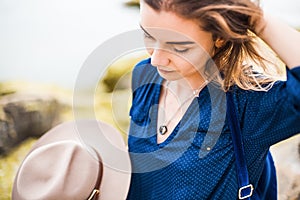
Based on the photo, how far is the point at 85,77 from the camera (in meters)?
1.36

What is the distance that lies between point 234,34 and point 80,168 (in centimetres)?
50

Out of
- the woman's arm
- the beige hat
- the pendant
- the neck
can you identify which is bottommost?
the beige hat

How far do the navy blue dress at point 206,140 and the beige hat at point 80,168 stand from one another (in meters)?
0.06

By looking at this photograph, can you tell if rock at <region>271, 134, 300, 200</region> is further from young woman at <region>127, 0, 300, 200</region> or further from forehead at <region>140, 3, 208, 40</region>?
forehead at <region>140, 3, 208, 40</region>

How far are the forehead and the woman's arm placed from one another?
128 millimetres

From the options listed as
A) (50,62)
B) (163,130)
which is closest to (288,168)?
(163,130)

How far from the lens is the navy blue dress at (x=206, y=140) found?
3.25 feet

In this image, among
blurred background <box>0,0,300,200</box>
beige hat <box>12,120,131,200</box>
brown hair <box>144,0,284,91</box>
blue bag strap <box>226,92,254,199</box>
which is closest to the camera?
brown hair <box>144,0,284,91</box>

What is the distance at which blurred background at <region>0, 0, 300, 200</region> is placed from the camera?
232 centimetres

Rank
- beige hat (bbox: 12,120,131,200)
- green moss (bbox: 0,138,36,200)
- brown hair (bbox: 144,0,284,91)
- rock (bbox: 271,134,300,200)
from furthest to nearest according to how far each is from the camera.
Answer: green moss (bbox: 0,138,36,200), rock (bbox: 271,134,300,200), beige hat (bbox: 12,120,131,200), brown hair (bbox: 144,0,284,91)

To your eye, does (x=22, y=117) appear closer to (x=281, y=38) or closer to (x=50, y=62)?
(x=50, y=62)

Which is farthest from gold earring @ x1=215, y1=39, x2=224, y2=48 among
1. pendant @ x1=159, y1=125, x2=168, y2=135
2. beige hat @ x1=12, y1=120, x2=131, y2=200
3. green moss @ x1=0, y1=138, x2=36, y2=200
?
green moss @ x1=0, y1=138, x2=36, y2=200

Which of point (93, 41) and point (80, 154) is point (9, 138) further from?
point (80, 154)

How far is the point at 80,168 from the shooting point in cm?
118
